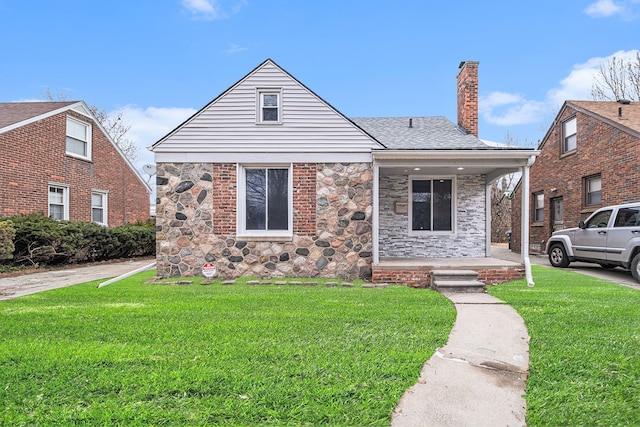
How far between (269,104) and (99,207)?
10.9 metres

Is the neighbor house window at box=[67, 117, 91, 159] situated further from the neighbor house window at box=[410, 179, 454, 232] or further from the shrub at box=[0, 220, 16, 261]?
the neighbor house window at box=[410, 179, 454, 232]

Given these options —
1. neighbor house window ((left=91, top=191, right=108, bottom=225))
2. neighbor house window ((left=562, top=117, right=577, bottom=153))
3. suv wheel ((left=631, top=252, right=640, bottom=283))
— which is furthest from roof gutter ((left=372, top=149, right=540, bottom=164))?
neighbor house window ((left=91, top=191, right=108, bottom=225))

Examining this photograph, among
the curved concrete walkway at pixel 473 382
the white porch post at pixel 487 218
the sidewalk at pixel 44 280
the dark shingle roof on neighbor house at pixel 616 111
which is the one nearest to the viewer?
the curved concrete walkway at pixel 473 382

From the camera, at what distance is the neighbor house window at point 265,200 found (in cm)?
859

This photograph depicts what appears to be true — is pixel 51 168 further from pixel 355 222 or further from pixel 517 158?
pixel 517 158

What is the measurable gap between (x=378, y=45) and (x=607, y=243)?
9.64m

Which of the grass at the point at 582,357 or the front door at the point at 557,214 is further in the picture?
the front door at the point at 557,214

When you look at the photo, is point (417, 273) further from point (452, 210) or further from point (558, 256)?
point (558, 256)

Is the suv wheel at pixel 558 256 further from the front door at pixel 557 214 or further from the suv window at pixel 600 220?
the front door at pixel 557 214

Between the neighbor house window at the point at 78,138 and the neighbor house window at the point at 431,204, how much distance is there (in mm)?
12736

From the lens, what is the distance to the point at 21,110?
44.8 feet

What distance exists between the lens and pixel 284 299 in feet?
20.0

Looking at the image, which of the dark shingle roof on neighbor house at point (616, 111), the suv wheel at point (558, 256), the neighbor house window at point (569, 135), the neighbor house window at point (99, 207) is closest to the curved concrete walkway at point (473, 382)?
the suv wheel at point (558, 256)

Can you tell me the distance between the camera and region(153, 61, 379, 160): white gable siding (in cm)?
844
